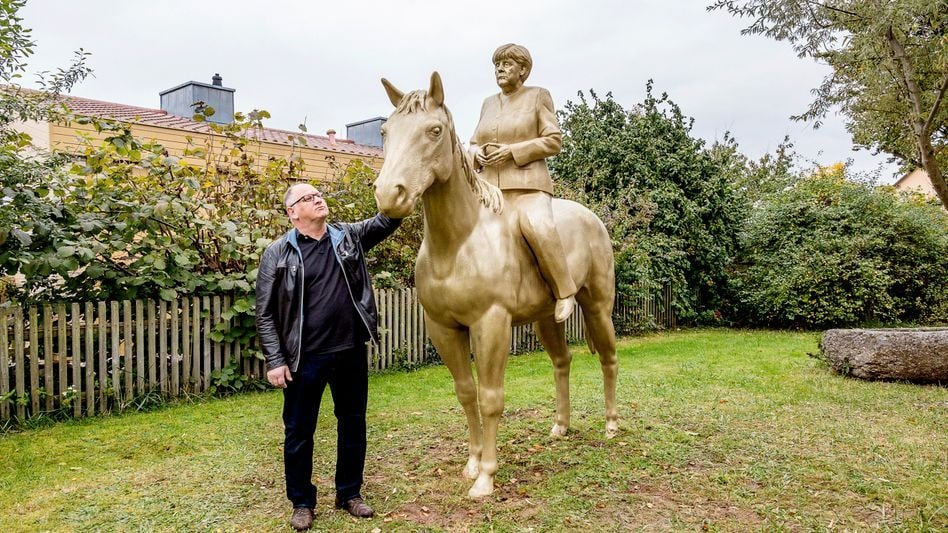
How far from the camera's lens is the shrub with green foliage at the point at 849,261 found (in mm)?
12549

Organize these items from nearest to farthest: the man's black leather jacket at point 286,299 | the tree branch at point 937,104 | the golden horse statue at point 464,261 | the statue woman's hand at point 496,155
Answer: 1. the golden horse statue at point 464,261
2. the man's black leather jacket at point 286,299
3. the statue woman's hand at point 496,155
4. the tree branch at point 937,104

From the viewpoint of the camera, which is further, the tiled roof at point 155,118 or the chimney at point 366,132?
the chimney at point 366,132

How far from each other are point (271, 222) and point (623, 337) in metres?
7.94

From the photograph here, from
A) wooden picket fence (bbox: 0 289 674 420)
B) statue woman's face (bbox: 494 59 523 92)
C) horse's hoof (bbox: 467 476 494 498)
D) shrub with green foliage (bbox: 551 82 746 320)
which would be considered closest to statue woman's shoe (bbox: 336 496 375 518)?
horse's hoof (bbox: 467 476 494 498)

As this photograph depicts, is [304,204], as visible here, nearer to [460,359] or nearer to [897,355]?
[460,359]

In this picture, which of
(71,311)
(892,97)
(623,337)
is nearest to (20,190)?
(71,311)

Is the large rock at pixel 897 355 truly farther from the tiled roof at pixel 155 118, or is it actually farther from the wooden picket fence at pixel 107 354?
the tiled roof at pixel 155 118

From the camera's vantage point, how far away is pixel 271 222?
7184mm

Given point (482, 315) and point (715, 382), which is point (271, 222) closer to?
point (482, 315)

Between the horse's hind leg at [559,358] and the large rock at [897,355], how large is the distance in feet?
14.6

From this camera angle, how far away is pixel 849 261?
12523 mm

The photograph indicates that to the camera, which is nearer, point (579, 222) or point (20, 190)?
point (579, 222)

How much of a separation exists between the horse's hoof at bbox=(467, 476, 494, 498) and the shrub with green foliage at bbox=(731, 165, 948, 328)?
11.4 metres

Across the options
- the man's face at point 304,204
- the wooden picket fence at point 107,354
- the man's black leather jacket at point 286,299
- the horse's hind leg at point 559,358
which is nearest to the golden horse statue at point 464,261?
the man's black leather jacket at point 286,299
